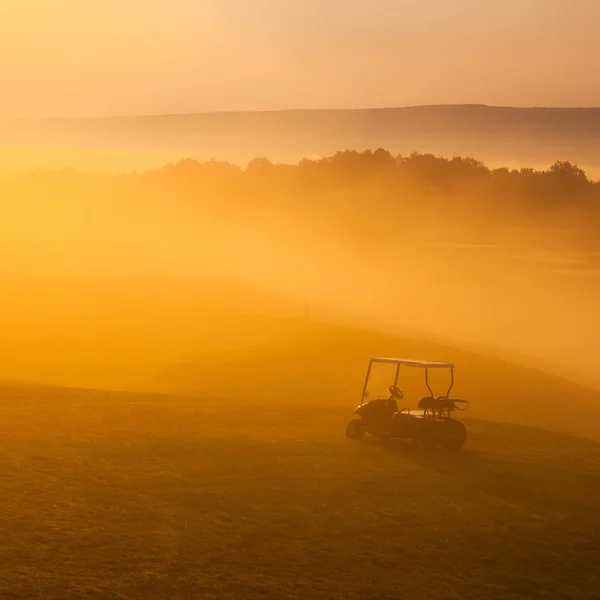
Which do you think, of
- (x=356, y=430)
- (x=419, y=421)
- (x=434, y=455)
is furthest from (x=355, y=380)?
(x=419, y=421)

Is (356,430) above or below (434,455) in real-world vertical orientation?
above

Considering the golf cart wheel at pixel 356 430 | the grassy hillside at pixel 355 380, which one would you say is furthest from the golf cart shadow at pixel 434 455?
the grassy hillside at pixel 355 380

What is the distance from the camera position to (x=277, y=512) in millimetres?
36094

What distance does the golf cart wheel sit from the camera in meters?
45.8

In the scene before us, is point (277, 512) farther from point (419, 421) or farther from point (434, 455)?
point (434, 455)

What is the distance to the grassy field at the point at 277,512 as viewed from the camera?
30.4 meters

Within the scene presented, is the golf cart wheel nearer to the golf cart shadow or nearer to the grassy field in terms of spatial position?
the golf cart shadow

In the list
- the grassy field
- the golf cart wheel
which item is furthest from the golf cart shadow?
the golf cart wheel

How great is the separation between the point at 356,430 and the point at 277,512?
10.6 meters

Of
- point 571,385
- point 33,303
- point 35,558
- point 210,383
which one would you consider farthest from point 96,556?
point 33,303

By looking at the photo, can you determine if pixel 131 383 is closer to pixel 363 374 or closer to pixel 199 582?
pixel 363 374

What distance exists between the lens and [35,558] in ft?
99.0

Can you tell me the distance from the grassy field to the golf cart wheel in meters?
0.76

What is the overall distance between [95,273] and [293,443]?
413ft
